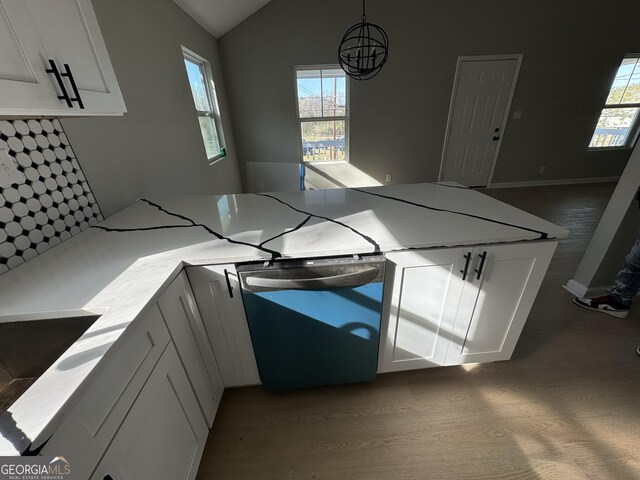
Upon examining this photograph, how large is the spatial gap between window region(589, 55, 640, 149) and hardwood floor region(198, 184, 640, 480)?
4.62 meters

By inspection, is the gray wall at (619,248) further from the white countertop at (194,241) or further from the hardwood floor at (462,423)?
the white countertop at (194,241)

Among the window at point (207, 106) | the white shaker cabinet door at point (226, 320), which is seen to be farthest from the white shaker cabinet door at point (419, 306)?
the window at point (207, 106)

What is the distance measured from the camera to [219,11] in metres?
2.72

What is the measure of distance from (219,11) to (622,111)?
6.27 metres

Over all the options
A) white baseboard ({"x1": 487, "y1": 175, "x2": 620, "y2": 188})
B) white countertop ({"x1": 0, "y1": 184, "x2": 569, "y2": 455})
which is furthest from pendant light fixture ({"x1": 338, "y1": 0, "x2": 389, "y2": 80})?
white baseboard ({"x1": 487, "y1": 175, "x2": 620, "y2": 188})

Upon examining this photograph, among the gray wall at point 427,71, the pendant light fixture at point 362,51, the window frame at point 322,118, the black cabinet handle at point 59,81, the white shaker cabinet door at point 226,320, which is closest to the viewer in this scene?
the black cabinet handle at point 59,81

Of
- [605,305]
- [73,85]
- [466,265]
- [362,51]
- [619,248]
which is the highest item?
[362,51]

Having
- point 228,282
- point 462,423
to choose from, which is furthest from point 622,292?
point 228,282

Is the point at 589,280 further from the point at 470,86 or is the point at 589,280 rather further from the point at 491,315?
the point at 470,86

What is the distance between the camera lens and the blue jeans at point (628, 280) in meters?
1.56

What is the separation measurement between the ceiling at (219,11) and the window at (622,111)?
18.0 feet

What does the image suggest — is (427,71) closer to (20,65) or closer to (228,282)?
(228,282)

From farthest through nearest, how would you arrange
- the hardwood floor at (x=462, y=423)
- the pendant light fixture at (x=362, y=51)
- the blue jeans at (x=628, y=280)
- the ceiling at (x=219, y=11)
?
the ceiling at (x=219, y=11) < the pendant light fixture at (x=362, y=51) < the blue jeans at (x=628, y=280) < the hardwood floor at (x=462, y=423)

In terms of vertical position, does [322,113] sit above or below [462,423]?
above
